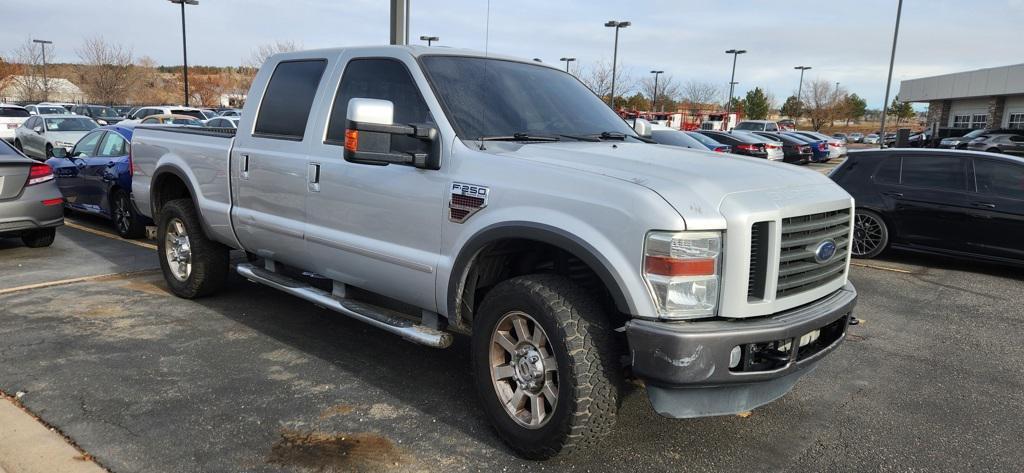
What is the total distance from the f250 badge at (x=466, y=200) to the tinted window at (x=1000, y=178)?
7.20m

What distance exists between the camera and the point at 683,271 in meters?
2.83

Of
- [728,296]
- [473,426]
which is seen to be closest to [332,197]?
[473,426]

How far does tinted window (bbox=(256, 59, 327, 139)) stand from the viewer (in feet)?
15.4

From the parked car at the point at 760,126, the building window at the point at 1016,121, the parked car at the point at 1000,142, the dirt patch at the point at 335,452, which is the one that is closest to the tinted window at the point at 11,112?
the dirt patch at the point at 335,452

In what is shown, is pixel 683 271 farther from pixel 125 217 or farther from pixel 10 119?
pixel 10 119

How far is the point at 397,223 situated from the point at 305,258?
1096 millimetres

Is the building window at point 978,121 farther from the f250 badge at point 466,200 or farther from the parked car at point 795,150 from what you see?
the f250 badge at point 466,200

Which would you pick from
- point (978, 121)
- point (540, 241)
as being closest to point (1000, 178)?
point (540, 241)

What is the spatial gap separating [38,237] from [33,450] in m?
5.94

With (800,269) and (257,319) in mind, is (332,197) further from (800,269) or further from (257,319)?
(800,269)

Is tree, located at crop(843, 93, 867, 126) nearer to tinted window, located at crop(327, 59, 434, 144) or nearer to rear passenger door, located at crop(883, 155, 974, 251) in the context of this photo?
rear passenger door, located at crop(883, 155, 974, 251)

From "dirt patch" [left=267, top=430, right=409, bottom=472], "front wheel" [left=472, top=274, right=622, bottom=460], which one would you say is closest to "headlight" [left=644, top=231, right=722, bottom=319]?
"front wheel" [left=472, top=274, right=622, bottom=460]

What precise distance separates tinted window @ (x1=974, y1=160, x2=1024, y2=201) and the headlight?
22.6ft

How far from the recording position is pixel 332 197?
4.28 m
